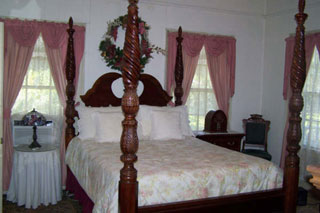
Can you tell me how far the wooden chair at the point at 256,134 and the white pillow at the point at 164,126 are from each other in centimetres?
160

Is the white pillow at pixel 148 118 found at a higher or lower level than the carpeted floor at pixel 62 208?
higher

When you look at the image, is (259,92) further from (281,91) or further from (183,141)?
(183,141)

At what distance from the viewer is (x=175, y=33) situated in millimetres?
5047

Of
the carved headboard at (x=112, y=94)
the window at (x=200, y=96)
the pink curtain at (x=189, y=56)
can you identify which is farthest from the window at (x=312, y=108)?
the carved headboard at (x=112, y=94)

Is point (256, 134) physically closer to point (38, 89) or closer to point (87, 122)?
point (87, 122)

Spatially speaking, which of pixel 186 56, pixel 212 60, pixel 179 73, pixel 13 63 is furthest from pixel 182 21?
pixel 13 63

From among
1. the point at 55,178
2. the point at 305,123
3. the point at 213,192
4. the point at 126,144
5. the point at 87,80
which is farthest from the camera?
the point at 305,123

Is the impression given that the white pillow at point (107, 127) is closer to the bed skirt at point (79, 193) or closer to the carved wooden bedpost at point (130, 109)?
the bed skirt at point (79, 193)

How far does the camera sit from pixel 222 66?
17.8ft

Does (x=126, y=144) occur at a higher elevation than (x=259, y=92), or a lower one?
lower

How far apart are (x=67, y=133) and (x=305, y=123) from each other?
11.4ft

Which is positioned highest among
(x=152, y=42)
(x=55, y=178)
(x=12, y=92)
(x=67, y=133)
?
(x=152, y=42)

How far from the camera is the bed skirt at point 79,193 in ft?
10.4

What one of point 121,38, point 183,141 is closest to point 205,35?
point 121,38
